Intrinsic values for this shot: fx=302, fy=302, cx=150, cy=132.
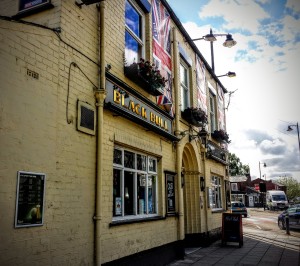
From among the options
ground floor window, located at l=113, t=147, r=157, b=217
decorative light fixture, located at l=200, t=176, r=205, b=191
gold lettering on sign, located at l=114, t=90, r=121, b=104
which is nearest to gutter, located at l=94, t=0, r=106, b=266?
gold lettering on sign, located at l=114, t=90, r=121, b=104

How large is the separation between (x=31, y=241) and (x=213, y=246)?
29.1 feet

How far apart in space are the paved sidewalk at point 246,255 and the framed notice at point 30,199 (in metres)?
5.12

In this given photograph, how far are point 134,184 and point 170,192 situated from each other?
194 cm

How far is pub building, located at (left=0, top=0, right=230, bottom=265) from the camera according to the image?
13.1ft

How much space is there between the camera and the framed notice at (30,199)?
152 inches

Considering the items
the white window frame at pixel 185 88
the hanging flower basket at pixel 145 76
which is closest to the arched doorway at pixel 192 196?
the white window frame at pixel 185 88

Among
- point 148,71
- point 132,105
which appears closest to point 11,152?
point 132,105

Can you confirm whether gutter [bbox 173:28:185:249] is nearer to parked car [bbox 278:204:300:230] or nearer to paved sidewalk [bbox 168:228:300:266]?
paved sidewalk [bbox 168:228:300:266]

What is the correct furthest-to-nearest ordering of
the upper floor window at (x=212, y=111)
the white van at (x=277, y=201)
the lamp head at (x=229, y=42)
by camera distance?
1. the white van at (x=277, y=201)
2. the upper floor window at (x=212, y=111)
3. the lamp head at (x=229, y=42)

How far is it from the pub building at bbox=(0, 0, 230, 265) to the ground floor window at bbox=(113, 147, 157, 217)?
24 mm

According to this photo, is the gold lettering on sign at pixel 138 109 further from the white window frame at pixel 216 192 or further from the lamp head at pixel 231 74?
the lamp head at pixel 231 74

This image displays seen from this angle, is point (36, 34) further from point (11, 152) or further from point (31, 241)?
point (31, 241)

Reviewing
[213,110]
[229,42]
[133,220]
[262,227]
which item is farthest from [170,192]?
[262,227]

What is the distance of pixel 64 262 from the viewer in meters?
4.52
